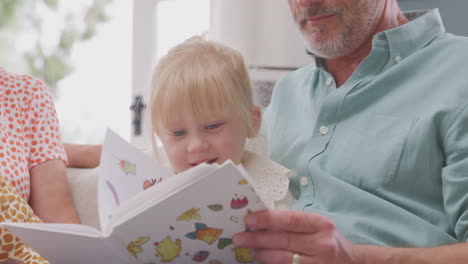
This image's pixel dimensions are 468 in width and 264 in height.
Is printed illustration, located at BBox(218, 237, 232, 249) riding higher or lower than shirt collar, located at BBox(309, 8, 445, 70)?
lower

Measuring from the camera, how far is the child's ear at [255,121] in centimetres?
135

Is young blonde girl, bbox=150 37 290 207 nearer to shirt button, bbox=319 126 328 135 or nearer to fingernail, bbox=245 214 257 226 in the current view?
shirt button, bbox=319 126 328 135

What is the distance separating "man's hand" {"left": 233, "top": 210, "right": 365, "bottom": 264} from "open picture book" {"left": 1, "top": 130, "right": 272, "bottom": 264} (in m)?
0.03

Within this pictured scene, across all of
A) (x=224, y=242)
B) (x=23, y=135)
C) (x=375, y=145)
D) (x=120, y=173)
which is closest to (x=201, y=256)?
(x=224, y=242)

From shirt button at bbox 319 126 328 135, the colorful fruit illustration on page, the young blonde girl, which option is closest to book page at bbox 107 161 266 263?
the colorful fruit illustration on page

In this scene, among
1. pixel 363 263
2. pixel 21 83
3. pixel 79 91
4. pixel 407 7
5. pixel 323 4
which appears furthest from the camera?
pixel 79 91

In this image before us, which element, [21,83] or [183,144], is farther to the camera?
[21,83]

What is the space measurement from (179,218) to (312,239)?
23cm

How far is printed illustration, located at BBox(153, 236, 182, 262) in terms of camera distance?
873mm

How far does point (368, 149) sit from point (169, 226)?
553mm

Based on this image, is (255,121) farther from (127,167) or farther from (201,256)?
(201,256)

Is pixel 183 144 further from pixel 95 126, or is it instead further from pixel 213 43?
pixel 95 126

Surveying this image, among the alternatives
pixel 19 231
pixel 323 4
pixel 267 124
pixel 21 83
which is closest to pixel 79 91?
pixel 21 83

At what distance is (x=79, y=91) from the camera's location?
3.68 meters
